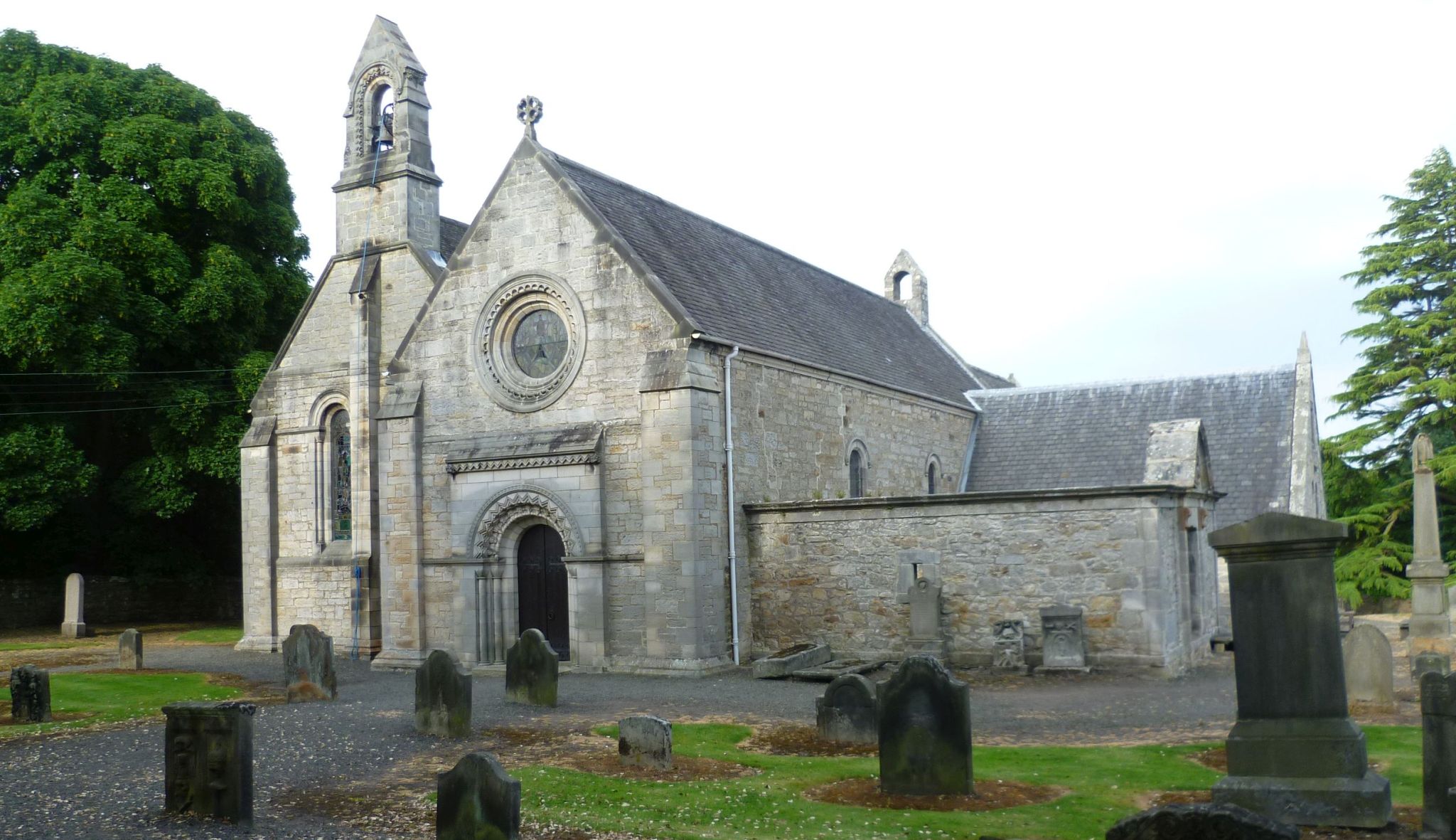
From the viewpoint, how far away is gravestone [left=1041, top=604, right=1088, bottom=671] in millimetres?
20844

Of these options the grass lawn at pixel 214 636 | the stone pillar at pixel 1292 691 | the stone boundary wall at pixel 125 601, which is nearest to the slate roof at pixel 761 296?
the stone pillar at pixel 1292 691

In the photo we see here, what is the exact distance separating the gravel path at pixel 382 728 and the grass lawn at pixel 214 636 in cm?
794

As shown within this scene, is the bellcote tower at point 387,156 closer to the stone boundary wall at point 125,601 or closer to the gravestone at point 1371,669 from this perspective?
the stone boundary wall at point 125,601

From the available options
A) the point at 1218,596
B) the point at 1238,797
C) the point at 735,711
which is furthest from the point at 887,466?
the point at 1238,797

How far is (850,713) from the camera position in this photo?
1387cm

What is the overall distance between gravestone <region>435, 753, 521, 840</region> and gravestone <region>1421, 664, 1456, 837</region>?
22.6ft

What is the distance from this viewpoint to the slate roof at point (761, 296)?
24.0 m

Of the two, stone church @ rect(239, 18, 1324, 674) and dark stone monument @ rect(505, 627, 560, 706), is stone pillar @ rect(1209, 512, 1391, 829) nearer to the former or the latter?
dark stone monument @ rect(505, 627, 560, 706)

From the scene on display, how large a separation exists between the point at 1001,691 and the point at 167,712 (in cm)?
1267

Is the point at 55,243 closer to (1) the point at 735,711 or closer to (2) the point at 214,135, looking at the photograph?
(2) the point at 214,135

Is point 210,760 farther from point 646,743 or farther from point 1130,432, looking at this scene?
point 1130,432

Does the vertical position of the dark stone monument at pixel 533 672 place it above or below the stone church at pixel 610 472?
below

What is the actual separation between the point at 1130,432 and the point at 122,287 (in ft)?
89.5

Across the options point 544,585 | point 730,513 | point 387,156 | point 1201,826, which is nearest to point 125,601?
point 387,156
